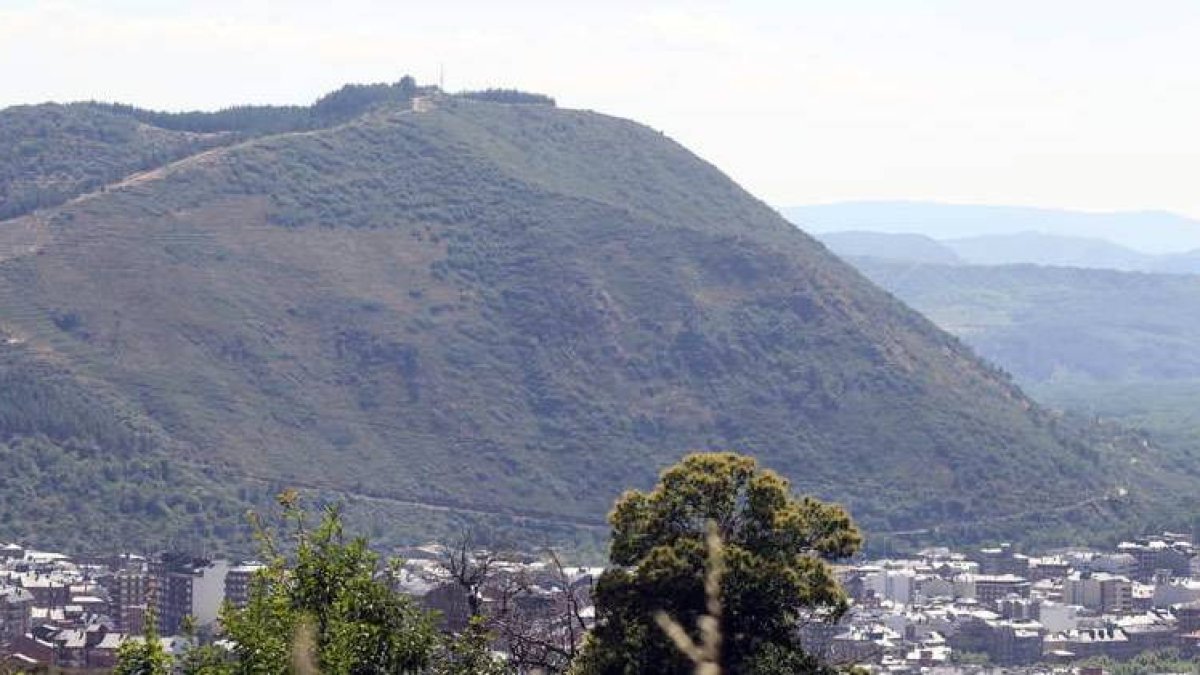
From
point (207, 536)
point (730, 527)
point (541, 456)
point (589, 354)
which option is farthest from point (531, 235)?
point (730, 527)

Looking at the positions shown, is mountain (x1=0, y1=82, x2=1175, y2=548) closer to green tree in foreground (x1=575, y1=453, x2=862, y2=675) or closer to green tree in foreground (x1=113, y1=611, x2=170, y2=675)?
green tree in foreground (x1=575, y1=453, x2=862, y2=675)

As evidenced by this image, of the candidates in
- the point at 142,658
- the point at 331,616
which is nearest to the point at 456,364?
the point at 331,616

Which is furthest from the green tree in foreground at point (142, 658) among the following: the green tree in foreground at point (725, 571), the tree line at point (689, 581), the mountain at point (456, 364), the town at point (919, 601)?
the mountain at point (456, 364)

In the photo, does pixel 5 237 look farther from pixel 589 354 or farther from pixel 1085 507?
pixel 1085 507

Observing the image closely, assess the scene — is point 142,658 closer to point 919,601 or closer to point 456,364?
point 919,601

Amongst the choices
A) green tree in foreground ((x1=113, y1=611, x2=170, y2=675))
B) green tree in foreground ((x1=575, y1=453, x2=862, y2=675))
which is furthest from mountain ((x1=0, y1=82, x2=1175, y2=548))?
green tree in foreground ((x1=113, y1=611, x2=170, y2=675))

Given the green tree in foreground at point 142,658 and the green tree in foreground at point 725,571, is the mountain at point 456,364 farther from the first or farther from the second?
the green tree in foreground at point 142,658
